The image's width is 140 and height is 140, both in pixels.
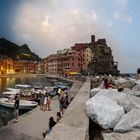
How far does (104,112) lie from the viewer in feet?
23.7

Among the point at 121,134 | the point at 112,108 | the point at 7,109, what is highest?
the point at 112,108

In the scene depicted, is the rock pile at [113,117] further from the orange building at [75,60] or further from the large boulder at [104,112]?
the orange building at [75,60]

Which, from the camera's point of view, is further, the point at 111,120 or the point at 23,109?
the point at 23,109

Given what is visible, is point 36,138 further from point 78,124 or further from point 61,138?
point 61,138

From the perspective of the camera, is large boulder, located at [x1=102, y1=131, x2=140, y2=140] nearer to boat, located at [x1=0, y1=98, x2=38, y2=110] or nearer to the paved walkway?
the paved walkway

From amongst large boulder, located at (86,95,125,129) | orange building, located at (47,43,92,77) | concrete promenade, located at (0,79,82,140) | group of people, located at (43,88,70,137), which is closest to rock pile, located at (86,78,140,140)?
large boulder, located at (86,95,125,129)

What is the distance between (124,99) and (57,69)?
13978 centimetres

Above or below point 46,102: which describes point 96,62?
above

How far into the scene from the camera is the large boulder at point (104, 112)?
7164 millimetres

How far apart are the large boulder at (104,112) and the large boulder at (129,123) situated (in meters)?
0.21

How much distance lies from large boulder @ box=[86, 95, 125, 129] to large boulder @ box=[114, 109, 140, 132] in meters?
→ 0.21

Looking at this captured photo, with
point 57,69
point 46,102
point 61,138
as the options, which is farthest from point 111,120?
point 57,69

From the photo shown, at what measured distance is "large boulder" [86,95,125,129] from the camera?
716 centimetres

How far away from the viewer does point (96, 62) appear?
406 ft
